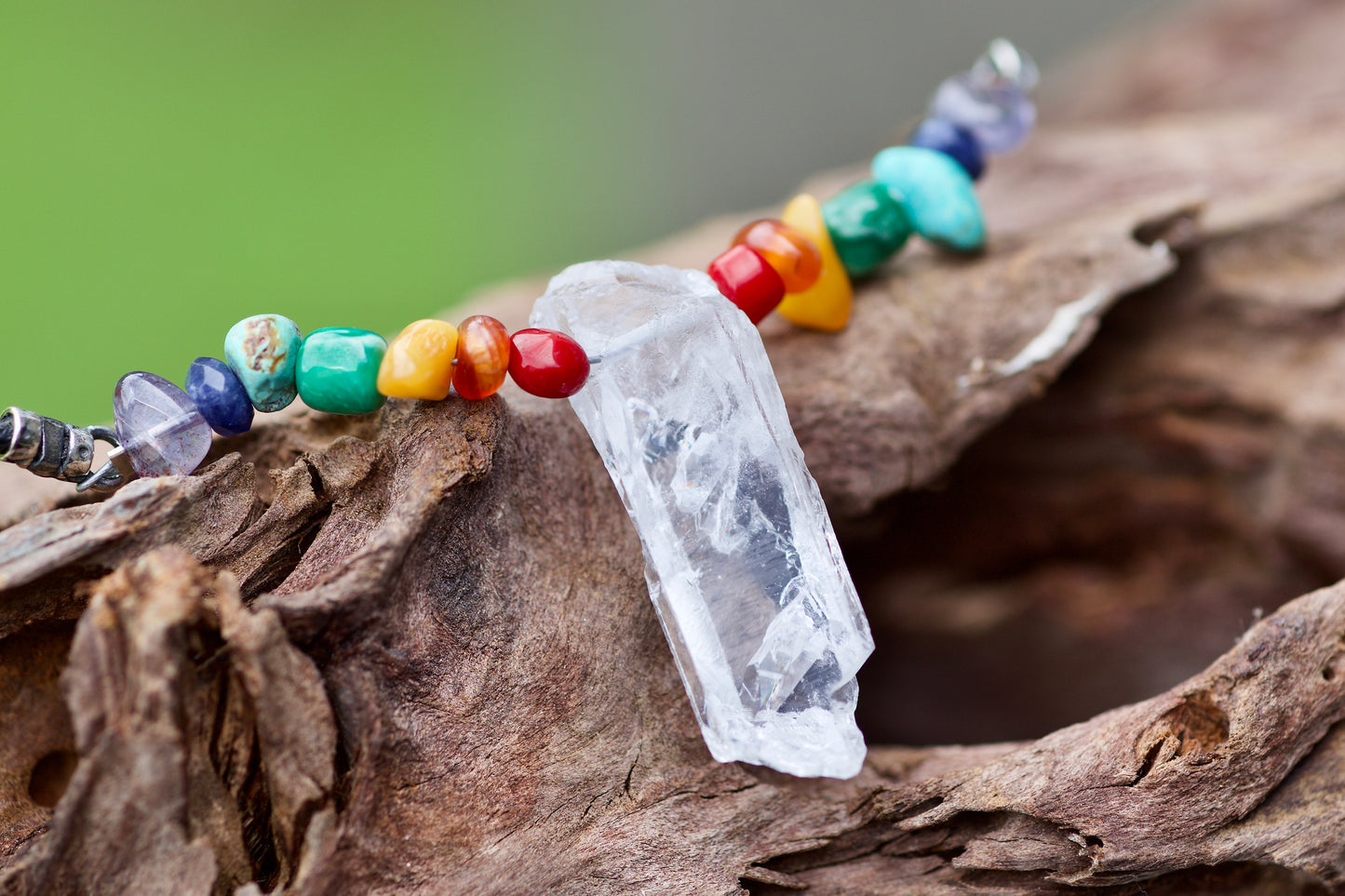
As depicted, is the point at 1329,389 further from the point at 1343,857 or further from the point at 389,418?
the point at 389,418

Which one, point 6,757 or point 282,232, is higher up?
point 282,232

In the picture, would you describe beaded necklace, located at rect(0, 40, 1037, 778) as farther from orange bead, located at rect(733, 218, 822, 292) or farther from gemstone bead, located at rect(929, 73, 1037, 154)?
gemstone bead, located at rect(929, 73, 1037, 154)

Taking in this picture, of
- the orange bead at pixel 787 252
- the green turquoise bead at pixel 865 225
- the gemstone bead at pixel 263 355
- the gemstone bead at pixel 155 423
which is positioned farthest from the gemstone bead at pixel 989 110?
the gemstone bead at pixel 155 423

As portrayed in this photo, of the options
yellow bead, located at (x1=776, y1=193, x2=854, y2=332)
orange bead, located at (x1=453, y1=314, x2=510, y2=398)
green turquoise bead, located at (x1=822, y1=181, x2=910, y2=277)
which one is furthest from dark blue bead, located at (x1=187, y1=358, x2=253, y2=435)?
green turquoise bead, located at (x1=822, y1=181, x2=910, y2=277)

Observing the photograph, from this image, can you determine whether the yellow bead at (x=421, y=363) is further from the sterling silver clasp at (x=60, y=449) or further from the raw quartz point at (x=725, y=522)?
the sterling silver clasp at (x=60, y=449)

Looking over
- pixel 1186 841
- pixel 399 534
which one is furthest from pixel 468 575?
pixel 1186 841

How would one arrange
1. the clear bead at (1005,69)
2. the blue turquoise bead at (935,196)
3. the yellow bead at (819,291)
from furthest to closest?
the clear bead at (1005,69)
the blue turquoise bead at (935,196)
the yellow bead at (819,291)

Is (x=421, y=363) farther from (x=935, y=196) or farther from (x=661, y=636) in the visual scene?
(x=935, y=196)
